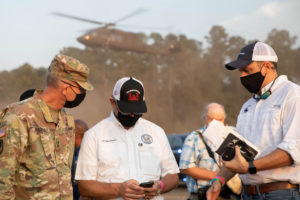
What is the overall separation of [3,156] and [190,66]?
58795 mm

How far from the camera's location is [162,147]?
4.07 metres

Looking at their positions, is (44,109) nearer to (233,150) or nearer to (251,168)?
(233,150)

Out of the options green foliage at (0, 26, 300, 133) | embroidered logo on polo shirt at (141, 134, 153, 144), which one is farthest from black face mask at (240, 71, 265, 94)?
green foliage at (0, 26, 300, 133)

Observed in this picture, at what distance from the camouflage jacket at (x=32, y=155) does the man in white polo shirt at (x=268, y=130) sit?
139cm

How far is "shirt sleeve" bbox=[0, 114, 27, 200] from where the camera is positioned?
2.99 metres

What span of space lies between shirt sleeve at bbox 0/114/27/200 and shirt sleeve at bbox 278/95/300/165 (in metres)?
2.04

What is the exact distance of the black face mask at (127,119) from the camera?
3942 millimetres

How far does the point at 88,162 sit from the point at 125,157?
0.34 metres

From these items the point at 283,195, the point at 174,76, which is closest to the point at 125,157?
the point at 283,195

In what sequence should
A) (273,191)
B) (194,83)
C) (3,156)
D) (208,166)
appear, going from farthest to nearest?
1. (194,83)
2. (208,166)
3. (273,191)
4. (3,156)

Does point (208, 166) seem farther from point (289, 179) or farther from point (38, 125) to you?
point (38, 125)

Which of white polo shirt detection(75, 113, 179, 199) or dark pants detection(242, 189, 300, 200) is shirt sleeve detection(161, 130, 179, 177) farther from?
dark pants detection(242, 189, 300, 200)

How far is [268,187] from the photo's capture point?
11.5ft

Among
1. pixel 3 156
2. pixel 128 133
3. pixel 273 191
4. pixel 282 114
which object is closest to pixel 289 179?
pixel 273 191
